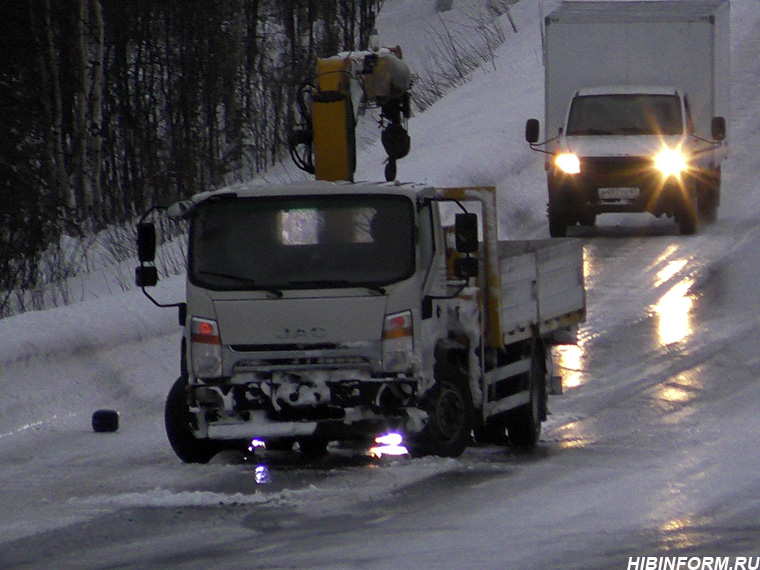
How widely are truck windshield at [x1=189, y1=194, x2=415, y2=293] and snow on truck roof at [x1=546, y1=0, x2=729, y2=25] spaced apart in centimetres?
1370

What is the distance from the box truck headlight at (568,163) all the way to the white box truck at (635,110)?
0.02m

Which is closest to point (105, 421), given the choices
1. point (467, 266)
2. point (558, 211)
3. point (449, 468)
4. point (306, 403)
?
point (306, 403)

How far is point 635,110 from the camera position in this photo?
21875 millimetres

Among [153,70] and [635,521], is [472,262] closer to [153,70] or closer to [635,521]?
[635,521]

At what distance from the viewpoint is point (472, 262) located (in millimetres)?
10023

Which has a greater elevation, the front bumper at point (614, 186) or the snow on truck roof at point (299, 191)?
the snow on truck roof at point (299, 191)

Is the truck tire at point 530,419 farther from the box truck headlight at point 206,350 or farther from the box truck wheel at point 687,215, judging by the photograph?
the box truck wheel at point 687,215

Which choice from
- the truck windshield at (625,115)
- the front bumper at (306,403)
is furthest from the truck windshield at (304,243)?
the truck windshield at (625,115)

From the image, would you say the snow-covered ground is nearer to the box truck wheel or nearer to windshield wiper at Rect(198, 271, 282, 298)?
the box truck wheel

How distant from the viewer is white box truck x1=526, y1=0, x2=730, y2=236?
2108 cm

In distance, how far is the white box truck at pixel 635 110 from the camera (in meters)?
21.1

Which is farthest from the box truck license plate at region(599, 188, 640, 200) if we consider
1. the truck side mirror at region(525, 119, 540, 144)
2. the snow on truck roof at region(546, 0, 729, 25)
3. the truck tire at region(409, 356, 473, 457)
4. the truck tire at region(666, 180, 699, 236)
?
the truck tire at region(409, 356, 473, 457)
